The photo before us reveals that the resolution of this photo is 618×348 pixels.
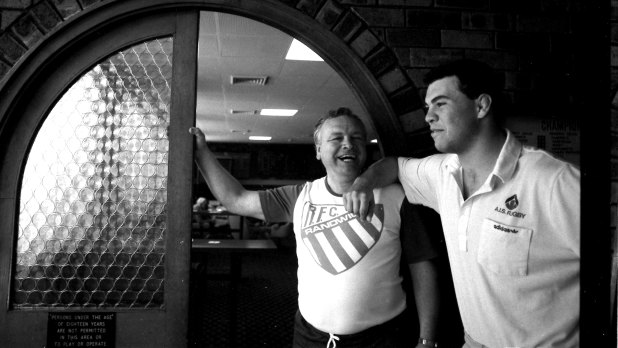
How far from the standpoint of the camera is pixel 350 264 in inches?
70.0

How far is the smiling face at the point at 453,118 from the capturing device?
5.33 feet

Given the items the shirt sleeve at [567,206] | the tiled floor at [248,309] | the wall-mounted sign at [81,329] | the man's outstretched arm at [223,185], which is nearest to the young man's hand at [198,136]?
the man's outstretched arm at [223,185]

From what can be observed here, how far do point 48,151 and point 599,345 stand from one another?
7.03 ft

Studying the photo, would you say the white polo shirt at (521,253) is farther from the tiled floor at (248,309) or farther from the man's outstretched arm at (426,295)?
the tiled floor at (248,309)

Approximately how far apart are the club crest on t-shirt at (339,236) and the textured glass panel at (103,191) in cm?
71

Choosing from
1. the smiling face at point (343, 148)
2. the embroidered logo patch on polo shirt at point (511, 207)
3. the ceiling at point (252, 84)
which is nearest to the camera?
the embroidered logo patch on polo shirt at point (511, 207)

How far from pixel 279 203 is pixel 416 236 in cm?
64

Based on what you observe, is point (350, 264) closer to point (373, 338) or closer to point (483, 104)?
point (373, 338)

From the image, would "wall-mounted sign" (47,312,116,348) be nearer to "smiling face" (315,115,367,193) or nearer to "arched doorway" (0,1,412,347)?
"arched doorway" (0,1,412,347)

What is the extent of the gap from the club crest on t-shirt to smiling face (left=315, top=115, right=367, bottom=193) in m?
0.15

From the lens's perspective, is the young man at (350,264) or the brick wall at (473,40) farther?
the brick wall at (473,40)

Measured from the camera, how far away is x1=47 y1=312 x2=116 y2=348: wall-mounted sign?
1.98m

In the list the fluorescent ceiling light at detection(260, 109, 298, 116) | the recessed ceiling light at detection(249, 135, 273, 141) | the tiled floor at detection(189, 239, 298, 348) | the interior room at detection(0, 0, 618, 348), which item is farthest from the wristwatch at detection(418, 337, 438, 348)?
the recessed ceiling light at detection(249, 135, 273, 141)

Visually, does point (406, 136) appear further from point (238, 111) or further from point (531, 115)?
point (238, 111)
